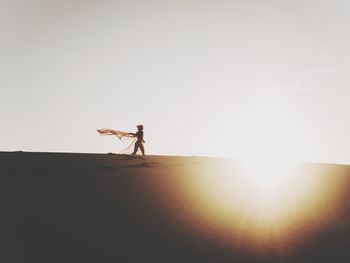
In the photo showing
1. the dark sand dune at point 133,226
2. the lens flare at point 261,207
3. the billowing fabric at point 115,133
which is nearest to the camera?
the dark sand dune at point 133,226

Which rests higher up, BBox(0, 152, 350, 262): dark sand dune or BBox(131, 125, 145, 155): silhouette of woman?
BBox(131, 125, 145, 155): silhouette of woman

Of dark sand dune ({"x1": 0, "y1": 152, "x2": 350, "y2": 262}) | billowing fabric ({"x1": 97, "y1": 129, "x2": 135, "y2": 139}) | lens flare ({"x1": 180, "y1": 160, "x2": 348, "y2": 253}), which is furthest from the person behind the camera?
billowing fabric ({"x1": 97, "y1": 129, "x2": 135, "y2": 139})

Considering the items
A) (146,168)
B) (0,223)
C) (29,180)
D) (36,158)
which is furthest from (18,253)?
(36,158)

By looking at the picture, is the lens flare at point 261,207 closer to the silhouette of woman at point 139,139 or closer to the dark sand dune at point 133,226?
the dark sand dune at point 133,226

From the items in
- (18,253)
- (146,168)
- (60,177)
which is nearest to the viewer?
(18,253)

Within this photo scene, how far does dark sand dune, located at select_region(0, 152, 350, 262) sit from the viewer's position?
3984 millimetres

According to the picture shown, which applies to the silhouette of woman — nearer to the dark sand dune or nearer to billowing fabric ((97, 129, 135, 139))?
billowing fabric ((97, 129, 135, 139))

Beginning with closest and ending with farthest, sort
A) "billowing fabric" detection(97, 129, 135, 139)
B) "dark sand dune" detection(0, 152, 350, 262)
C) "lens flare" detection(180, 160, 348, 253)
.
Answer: "dark sand dune" detection(0, 152, 350, 262)
"lens flare" detection(180, 160, 348, 253)
"billowing fabric" detection(97, 129, 135, 139)

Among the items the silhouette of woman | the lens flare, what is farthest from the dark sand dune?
the silhouette of woman

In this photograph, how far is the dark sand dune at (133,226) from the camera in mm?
3984

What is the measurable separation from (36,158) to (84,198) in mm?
5177

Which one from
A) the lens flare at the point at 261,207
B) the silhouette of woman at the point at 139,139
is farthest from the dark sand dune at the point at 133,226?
the silhouette of woman at the point at 139,139

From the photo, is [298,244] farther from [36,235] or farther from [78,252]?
[36,235]

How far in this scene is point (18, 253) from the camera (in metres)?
3.75
